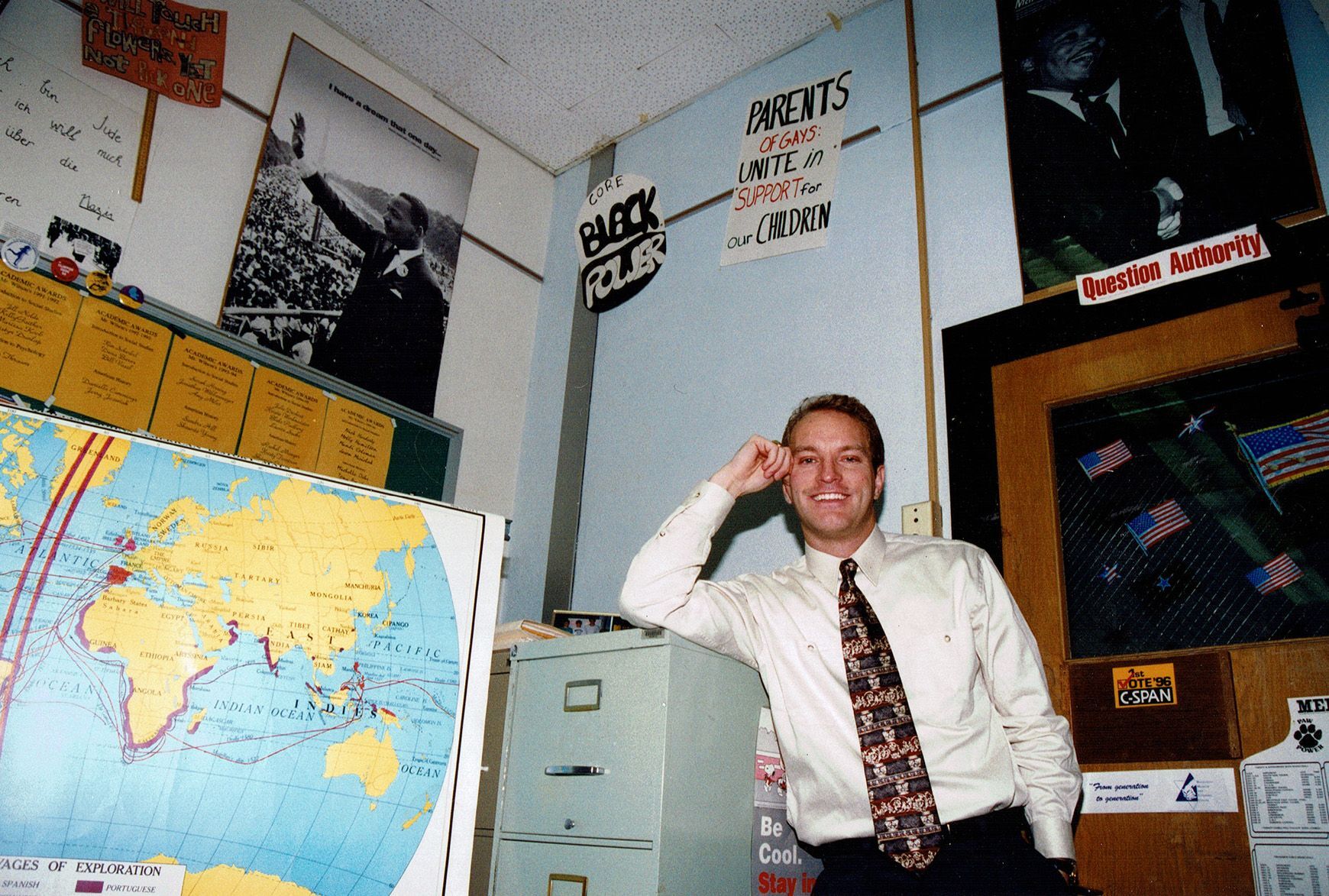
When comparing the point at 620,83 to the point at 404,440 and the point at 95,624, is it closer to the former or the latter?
the point at 404,440

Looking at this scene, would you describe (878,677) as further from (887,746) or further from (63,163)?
(63,163)

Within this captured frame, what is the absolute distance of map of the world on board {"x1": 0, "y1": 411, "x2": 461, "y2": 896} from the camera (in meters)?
1.16

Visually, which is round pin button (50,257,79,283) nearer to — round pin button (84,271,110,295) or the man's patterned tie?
round pin button (84,271,110,295)

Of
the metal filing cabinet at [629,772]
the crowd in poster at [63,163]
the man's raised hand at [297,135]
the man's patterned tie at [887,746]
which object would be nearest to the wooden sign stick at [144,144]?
the crowd in poster at [63,163]

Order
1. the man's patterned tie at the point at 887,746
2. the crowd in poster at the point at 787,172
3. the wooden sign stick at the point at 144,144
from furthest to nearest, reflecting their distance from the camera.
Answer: the crowd in poster at the point at 787,172
the wooden sign stick at the point at 144,144
the man's patterned tie at the point at 887,746

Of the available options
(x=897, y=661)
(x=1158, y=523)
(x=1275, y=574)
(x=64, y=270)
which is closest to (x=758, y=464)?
(x=897, y=661)

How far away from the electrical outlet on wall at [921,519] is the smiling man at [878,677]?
0.14 meters

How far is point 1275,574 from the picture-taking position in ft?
5.38

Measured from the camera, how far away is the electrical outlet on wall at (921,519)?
2.00 m

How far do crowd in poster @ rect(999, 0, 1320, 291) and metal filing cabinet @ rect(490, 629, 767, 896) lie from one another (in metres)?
1.27

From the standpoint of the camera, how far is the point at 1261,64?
1.87 meters

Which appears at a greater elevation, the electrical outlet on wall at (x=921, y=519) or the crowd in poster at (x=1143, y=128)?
the crowd in poster at (x=1143, y=128)

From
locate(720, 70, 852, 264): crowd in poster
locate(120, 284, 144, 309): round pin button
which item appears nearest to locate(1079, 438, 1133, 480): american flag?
locate(720, 70, 852, 264): crowd in poster

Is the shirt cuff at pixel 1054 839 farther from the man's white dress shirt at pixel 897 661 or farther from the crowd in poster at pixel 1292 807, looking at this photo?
the crowd in poster at pixel 1292 807
